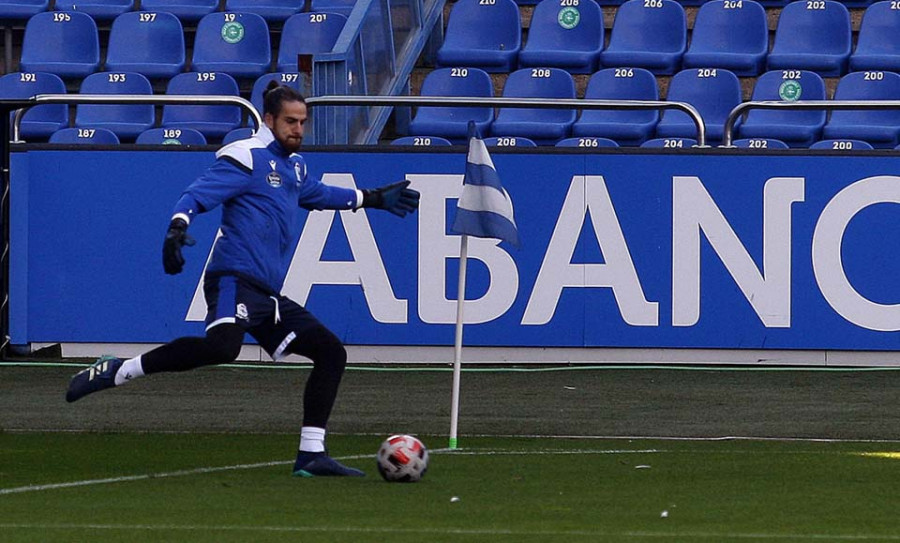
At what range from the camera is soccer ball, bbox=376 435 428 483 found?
827 centimetres

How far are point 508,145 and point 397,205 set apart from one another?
528 cm

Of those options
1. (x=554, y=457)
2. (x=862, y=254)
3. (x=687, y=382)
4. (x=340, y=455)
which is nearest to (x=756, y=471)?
(x=554, y=457)

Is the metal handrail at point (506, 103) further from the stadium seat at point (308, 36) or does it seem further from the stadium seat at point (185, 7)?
the stadium seat at point (185, 7)

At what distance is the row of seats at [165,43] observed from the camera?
1784 cm

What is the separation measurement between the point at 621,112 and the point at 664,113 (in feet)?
1.31

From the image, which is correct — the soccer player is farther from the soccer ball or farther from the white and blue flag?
the white and blue flag

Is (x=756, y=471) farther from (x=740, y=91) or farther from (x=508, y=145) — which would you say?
(x=740, y=91)

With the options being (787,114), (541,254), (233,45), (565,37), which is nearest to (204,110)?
(233,45)

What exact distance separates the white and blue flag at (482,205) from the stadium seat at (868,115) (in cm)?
649

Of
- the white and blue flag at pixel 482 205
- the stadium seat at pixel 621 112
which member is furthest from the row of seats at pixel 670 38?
the white and blue flag at pixel 482 205

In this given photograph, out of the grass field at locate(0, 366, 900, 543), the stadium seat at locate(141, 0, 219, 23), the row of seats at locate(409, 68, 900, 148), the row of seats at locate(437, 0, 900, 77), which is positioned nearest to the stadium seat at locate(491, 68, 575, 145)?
the row of seats at locate(409, 68, 900, 148)

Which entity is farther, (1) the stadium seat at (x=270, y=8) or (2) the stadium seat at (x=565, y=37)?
(1) the stadium seat at (x=270, y=8)

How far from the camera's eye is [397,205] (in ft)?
31.1

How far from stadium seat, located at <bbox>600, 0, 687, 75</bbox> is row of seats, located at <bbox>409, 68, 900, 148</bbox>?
59 cm
